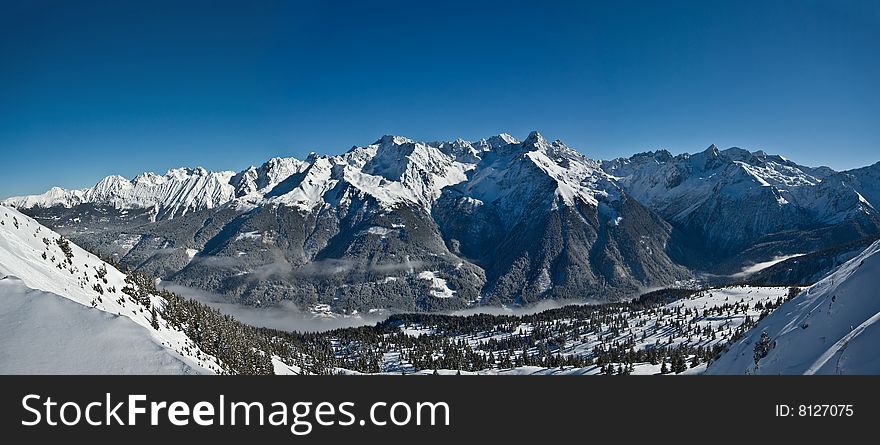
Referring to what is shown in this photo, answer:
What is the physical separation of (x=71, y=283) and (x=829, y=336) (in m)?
91.4

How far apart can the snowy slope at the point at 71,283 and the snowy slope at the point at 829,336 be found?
50828 millimetres

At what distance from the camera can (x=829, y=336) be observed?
124ft

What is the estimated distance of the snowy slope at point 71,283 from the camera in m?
44.4

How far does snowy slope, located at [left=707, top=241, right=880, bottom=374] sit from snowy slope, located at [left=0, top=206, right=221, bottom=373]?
5083 cm

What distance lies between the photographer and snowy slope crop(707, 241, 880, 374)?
2934 cm

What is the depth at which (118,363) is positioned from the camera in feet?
124
